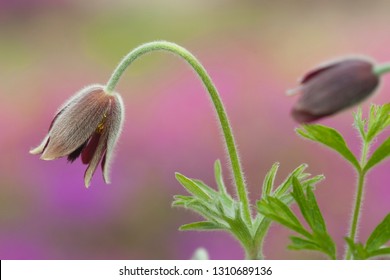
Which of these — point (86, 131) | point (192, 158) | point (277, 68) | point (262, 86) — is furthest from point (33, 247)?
point (86, 131)

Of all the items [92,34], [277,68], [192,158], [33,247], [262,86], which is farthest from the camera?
[92,34]

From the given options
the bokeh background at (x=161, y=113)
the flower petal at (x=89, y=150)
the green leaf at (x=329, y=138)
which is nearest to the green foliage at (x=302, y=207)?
Result: the green leaf at (x=329, y=138)

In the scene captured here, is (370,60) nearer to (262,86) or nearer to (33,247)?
(33,247)

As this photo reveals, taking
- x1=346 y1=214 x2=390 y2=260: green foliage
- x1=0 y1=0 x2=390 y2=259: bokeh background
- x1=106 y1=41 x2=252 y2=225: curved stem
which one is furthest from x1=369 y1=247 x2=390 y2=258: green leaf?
x1=0 y1=0 x2=390 y2=259: bokeh background

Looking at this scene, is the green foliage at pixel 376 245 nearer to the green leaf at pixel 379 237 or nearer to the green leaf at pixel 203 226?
the green leaf at pixel 379 237

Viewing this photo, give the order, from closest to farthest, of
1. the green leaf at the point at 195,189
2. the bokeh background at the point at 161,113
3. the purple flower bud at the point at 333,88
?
the purple flower bud at the point at 333,88, the green leaf at the point at 195,189, the bokeh background at the point at 161,113

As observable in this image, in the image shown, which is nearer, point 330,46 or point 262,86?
point 262,86

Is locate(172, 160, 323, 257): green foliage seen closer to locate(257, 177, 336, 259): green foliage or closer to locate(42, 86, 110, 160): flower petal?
locate(257, 177, 336, 259): green foliage
